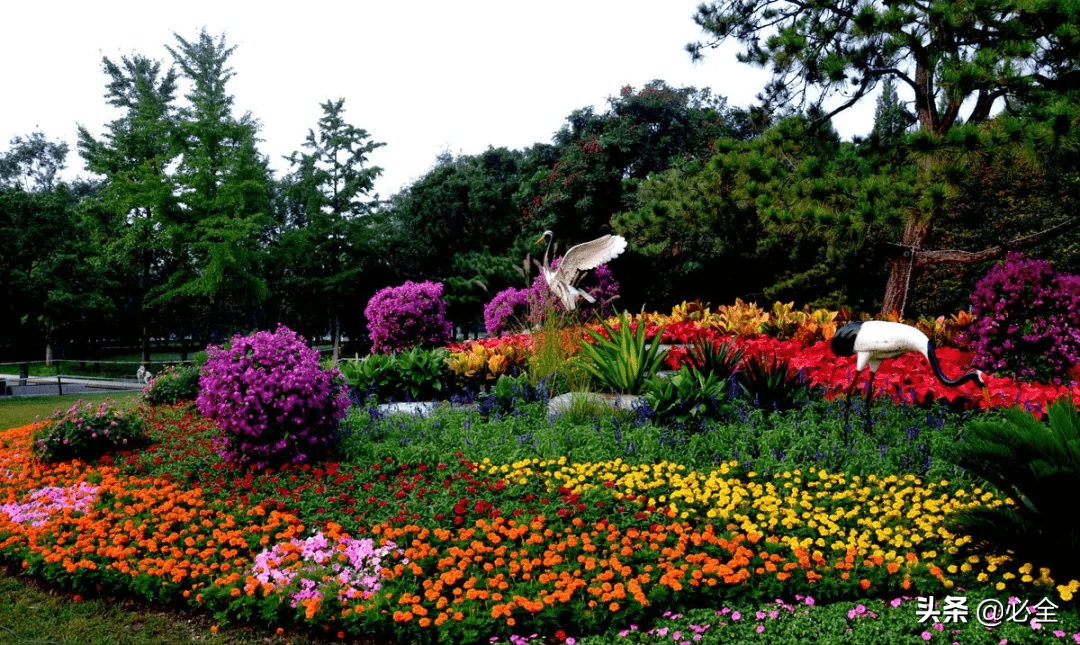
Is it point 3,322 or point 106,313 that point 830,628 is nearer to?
point 106,313

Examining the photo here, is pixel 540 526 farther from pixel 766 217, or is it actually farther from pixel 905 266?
pixel 905 266

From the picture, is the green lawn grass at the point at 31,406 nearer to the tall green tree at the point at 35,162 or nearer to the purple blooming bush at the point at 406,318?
the purple blooming bush at the point at 406,318

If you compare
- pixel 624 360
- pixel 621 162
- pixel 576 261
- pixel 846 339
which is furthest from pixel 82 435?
pixel 621 162

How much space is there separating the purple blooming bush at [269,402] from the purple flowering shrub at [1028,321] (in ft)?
18.7

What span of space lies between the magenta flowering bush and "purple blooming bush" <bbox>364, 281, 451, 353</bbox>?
6.84m

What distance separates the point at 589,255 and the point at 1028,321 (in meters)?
5.21

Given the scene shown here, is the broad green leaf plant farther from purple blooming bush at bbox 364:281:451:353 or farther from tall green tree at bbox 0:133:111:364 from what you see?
tall green tree at bbox 0:133:111:364

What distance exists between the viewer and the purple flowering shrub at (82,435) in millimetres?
6281

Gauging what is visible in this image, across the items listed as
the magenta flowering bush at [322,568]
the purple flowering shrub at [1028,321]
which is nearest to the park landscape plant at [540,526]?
the magenta flowering bush at [322,568]

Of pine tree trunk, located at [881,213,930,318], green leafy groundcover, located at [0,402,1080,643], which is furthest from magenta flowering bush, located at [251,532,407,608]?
pine tree trunk, located at [881,213,930,318]

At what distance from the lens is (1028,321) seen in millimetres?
6422

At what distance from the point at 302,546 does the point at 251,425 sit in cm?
160

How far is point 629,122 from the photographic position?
58.3ft

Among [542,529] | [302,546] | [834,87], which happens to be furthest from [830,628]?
[834,87]
